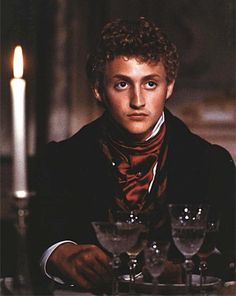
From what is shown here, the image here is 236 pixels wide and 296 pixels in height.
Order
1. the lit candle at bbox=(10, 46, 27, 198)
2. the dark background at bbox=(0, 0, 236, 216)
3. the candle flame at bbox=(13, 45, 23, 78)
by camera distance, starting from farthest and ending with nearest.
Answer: the dark background at bbox=(0, 0, 236, 216)
the candle flame at bbox=(13, 45, 23, 78)
the lit candle at bbox=(10, 46, 27, 198)

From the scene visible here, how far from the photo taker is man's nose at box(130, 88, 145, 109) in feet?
6.72

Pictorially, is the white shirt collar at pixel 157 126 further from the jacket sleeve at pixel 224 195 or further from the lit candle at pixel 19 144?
the lit candle at pixel 19 144

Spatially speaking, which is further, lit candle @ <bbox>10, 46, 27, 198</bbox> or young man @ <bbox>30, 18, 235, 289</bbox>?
young man @ <bbox>30, 18, 235, 289</bbox>

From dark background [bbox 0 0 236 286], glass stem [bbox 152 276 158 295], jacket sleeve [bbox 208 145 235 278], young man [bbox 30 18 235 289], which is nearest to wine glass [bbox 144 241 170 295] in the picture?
glass stem [bbox 152 276 158 295]

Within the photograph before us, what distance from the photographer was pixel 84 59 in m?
2.15

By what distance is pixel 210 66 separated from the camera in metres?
2.18

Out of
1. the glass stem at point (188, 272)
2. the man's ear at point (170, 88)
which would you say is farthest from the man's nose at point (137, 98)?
the glass stem at point (188, 272)

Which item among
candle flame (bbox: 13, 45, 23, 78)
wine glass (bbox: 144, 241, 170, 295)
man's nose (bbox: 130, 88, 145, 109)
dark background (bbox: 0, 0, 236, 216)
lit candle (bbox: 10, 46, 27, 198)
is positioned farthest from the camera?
dark background (bbox: 0, 0, 236, 216)

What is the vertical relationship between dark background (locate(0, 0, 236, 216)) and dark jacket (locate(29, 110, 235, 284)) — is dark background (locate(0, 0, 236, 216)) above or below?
above

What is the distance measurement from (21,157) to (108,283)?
0.76m

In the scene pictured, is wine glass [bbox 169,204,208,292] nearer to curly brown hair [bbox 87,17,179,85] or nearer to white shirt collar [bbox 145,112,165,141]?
white shirt collar [bbox 145,112,165,141]

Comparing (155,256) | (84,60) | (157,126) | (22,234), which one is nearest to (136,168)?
(157,126)

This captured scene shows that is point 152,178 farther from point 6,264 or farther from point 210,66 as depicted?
point 6,264

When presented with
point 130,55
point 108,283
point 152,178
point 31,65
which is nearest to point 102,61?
point 130,55
